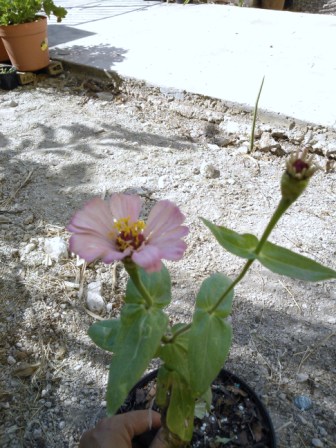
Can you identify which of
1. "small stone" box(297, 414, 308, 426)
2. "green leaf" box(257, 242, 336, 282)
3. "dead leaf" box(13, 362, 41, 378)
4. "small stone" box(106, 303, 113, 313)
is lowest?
"small stone" box(297, 414, 308, 426)

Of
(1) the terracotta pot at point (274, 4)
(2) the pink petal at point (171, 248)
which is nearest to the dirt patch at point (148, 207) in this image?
(2) the pink petal at point (171, 248)

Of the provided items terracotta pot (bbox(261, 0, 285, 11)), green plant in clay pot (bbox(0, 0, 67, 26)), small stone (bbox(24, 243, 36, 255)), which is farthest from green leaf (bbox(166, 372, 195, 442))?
terracotta pot (bbox(261, 0, 285, 11))

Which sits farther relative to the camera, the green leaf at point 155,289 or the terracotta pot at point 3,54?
the terracotta pot at point 3,54

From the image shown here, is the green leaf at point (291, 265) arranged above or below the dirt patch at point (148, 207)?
above

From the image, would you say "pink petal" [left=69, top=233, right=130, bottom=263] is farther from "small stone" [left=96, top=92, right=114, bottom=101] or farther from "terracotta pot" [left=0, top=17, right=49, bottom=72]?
"terracotta pot" [left=0, top=17, right=49, bottom=72]

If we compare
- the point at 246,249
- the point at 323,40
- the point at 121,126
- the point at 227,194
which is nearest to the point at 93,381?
the point at 246,249

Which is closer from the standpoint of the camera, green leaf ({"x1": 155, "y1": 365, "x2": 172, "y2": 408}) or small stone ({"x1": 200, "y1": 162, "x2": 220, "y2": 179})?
green leaf ({"x1": 155, "y1": 365, "x2": 172, "y2": 408})

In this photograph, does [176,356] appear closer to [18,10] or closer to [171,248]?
[171,248]

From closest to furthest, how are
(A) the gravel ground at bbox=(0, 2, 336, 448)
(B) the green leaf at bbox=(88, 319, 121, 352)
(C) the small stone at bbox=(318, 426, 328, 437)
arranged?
(B) the green leaf at bbox=(88, 319, 121, 352) < (C) the small stone at bbox=(318, 426, 328, 437) < (A) the gravel ground at bbox=(0, 2, 336, 448)

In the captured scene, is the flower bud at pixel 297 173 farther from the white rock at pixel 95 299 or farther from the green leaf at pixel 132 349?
the white rock at pixel 95 299
